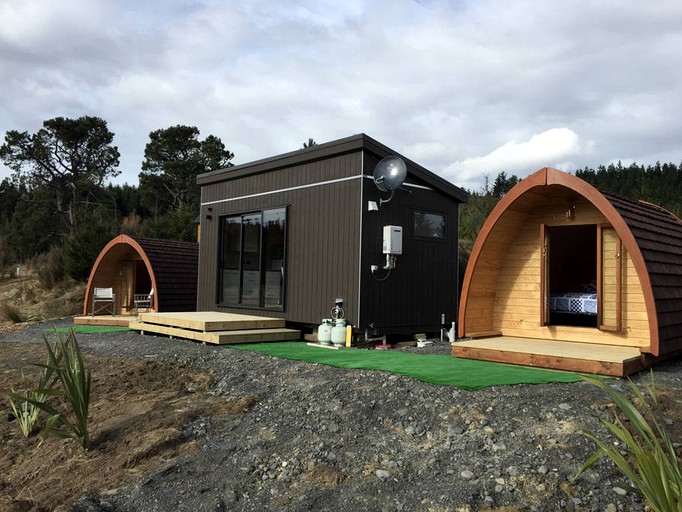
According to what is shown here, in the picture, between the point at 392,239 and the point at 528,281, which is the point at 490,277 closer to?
the point at 528,281

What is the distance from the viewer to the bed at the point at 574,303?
6754mm

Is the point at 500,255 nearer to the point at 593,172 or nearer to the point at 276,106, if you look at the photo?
the point at 276,106

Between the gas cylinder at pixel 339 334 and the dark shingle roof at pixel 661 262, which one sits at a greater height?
the dark shingle roof at pixel 661 262

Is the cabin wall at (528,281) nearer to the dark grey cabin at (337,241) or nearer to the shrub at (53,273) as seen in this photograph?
the dark grey cabin at (337,241)

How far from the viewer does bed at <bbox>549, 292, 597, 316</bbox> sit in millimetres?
6754

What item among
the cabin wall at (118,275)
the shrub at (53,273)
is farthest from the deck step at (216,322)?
the shrub at (53,273)

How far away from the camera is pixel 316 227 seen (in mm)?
8562

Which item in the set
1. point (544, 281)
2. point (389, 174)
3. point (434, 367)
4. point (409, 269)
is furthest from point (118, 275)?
point (544, 281)

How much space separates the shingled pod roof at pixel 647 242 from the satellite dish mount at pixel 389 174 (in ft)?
5.59

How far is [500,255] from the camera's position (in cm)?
715

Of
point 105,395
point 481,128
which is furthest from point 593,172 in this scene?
point 105,395

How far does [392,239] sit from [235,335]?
9.02 ft

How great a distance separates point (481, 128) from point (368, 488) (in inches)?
430

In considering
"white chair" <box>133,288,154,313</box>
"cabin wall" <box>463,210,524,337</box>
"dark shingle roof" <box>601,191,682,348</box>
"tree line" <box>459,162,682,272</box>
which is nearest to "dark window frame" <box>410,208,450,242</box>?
"cabin wall" <box>463,210,524,337</box>
